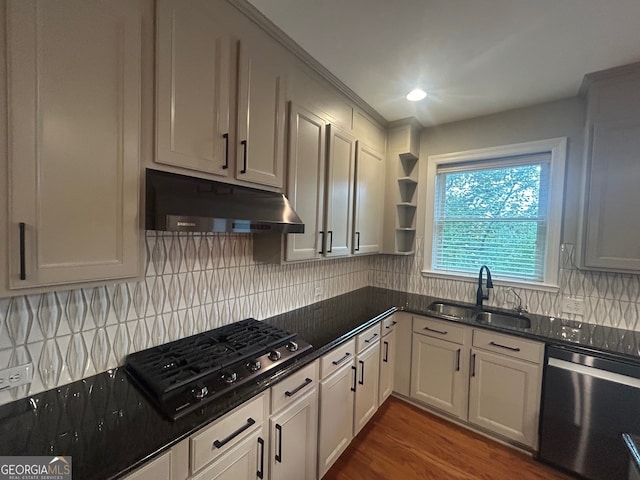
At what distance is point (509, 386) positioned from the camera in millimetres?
2021

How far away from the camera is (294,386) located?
140 centimetres

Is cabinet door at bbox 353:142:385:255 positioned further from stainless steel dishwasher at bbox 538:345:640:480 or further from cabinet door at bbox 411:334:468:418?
stainless steel dishwasher at bbox 538:345:640:480

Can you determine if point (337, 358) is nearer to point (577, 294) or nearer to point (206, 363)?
point (206, 363)

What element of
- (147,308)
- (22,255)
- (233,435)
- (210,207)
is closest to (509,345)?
(233,435)

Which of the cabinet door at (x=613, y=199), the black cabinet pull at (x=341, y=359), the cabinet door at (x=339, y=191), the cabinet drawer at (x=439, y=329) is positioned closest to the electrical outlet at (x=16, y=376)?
the black cabinet pull at (x=341, y=359)

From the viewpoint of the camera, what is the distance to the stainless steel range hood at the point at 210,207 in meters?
1.03

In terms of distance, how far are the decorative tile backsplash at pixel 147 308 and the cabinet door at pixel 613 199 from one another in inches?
87.4

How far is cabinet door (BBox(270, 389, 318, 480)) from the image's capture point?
51.7 inches

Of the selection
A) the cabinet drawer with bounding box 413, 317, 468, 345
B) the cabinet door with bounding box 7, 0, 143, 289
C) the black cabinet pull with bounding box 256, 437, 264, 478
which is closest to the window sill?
the cabinet drawer with bounding box 413, 317, 468, 345

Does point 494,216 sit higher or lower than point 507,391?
higher

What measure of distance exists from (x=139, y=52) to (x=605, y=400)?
3.04 metres

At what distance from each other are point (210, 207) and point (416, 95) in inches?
76.5

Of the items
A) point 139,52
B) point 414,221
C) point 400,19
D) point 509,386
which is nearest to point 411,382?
point 509,386

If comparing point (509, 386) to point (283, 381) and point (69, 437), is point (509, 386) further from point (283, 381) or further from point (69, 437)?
point (69, 437)
